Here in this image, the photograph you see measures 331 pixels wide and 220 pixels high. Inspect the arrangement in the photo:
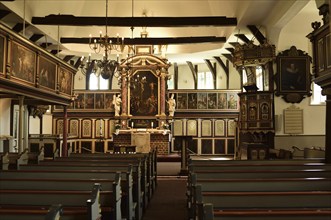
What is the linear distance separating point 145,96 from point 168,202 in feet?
46.3

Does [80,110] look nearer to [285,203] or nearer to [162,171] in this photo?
[162,171]

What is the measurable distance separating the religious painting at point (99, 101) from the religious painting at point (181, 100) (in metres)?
4.65

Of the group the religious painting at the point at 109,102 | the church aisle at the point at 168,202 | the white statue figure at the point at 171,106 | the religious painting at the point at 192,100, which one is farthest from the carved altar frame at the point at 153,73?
the church aisle at the point at 168,202

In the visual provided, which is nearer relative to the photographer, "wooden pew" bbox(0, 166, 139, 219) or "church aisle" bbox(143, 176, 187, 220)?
"wooden pew" bbox(0, 166, 139, 219)

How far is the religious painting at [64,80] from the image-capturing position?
1345 centimetres

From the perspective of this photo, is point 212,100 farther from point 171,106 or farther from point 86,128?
point 86,128

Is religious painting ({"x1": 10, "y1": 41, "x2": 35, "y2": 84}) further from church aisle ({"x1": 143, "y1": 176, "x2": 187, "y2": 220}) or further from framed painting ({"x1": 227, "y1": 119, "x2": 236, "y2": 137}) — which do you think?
framed painting ({"x1": 227, "y1": 119, "x2": 236, "y2": 137})

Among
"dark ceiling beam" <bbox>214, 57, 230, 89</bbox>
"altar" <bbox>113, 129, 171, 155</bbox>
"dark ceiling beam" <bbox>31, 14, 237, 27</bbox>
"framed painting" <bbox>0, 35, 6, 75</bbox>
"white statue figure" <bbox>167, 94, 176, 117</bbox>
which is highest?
"dark ceiling beam" <bbox>31, 14, 237, 27</bbox>

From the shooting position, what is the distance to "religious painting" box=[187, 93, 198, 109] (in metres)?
22.6

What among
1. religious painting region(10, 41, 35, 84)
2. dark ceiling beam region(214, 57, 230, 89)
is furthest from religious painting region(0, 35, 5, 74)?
dark ceiling beam region(214, 57, 230, 89)

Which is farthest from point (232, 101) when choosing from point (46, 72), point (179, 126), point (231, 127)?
point (46, 72)

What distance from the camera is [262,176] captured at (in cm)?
602

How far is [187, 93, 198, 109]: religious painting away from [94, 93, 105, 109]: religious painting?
531 centimetres

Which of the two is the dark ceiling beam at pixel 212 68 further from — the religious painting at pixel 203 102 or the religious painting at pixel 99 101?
the religious painting at pixel 99 101
